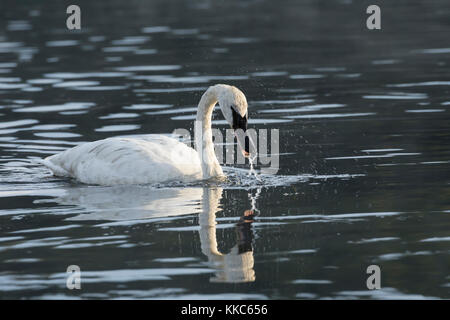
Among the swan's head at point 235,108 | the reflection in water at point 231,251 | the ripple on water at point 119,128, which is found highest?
the swan's head at point 235,108

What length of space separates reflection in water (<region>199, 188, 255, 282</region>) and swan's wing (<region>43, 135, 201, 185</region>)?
1428 millimetres

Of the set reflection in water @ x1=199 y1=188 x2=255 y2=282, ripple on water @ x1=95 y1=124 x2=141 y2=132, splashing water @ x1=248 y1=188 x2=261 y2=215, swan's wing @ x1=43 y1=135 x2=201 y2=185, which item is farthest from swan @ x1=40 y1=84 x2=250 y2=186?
ripple on water @ x1=95 y1=124 x2=141 y2=132

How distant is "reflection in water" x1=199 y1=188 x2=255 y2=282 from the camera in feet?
31.6

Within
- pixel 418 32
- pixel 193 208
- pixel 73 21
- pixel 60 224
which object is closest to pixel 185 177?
pixel 193 208

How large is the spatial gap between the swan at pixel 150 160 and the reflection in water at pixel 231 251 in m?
1.45

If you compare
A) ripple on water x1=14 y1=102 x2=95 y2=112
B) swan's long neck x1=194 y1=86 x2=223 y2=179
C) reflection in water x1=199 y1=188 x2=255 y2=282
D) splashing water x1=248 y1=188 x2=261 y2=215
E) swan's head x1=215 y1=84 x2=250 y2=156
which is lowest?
splashing water x1=248 y1=188 x2=261 y2=215

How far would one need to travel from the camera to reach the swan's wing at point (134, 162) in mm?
13750

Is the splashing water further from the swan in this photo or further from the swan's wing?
the swan's wing

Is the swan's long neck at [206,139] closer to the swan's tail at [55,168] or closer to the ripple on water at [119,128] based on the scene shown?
the swan's tail at [55,168]

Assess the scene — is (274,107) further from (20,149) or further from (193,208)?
(193,208)

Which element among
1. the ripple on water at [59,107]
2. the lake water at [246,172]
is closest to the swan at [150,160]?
the lake water at [246,172]

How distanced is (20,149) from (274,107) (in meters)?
5.41

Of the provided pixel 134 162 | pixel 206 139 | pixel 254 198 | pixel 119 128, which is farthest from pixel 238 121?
pixel 119 128

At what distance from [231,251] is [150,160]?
3676mm
